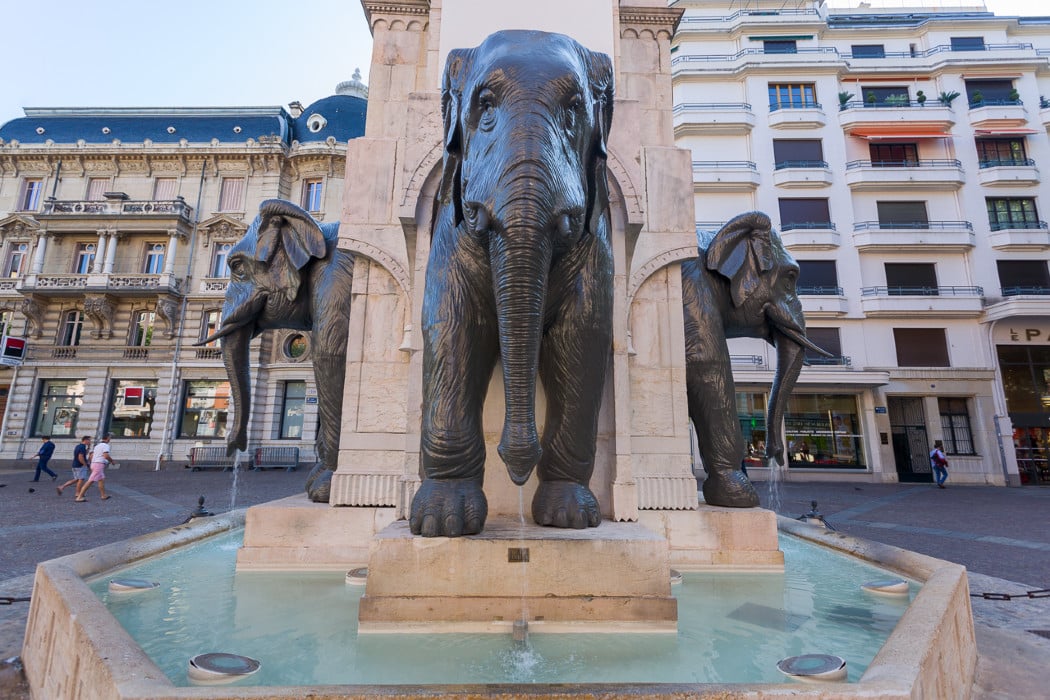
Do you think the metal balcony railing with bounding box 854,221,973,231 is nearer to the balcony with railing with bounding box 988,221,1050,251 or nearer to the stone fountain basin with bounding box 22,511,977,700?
the balcony with railing with bounding box 988,221,1050,251

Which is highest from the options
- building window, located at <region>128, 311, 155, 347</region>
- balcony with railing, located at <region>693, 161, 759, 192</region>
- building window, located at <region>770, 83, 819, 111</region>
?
building window, located at <region>770, 83, 819, 111</region>

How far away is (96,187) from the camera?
28.6m

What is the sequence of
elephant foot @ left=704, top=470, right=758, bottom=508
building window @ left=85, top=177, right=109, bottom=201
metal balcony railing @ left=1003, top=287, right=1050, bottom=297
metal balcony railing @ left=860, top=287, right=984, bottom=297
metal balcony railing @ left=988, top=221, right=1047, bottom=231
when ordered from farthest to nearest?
1. building window @ left=85, top=177, right=109, bottom=201
2. metal balcony railing @ left=988, top=221, right=1047, bottom=231
3. metal balcony railing @ left=860, top=287, right=984, bottom=297
4. metal balcony railing @ left=1003, top=287, right=1050, bottom=297
5. elephant foot @ left=704, top=470, right=758, bottom=508

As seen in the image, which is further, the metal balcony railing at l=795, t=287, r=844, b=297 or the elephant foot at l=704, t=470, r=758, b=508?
the metal balcony railing at l=795, t=287, r=844, b=297

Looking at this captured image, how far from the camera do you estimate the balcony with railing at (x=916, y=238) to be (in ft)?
77.3

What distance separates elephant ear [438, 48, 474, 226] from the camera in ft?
8.47

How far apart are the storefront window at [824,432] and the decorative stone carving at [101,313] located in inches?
1223

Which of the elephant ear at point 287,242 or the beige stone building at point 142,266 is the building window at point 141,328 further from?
the elephant ear at point 287,242

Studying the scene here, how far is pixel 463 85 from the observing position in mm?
2604

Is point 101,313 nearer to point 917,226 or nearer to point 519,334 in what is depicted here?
point 519,334

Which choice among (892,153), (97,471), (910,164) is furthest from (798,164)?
(97,471)

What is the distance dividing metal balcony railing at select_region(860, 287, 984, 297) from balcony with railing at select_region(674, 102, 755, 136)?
9.13 metres

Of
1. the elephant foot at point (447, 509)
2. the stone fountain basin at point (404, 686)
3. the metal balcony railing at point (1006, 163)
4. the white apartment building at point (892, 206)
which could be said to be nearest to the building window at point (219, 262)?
the white apartment building at point (892, 206)

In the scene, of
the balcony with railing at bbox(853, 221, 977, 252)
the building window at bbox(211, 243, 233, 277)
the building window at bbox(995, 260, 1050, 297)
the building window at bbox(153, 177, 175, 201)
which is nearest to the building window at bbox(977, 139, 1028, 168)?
the balcony with railing at bbox(853, 221, 977, 252)
